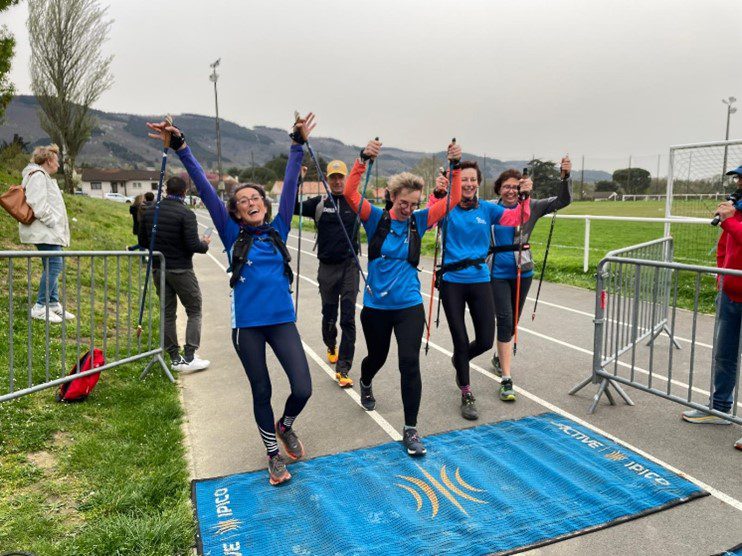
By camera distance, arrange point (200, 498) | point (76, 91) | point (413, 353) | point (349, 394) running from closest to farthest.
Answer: point (200, 498) → point (413, 353) → point (349, 394) → point (76, 91)

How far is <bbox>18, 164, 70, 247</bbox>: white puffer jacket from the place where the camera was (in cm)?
664

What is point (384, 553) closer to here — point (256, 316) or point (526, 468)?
point (526, 468)

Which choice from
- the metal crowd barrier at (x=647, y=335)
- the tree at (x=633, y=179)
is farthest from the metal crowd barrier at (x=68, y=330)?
the tree at (x=633, y=179)

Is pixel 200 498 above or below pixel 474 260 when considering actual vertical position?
below

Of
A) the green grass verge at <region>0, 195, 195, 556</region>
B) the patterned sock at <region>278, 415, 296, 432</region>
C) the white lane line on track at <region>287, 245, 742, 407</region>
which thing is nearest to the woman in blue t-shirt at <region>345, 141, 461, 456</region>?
the patterned sock at <region>278, 415, 296, 432</region>

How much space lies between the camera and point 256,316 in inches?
143

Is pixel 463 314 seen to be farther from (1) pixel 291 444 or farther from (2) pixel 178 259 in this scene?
(2) pixel 178 259

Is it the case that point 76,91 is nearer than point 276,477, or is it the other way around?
point 276,477

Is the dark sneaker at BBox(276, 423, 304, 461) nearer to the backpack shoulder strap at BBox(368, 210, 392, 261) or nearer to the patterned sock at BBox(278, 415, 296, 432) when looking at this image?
the patterned sock at BBox(278, 415, 296, 432)

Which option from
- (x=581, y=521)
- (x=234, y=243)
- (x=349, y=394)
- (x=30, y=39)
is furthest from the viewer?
(x=30, y=39)

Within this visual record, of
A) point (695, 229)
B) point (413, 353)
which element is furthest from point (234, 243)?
point (695, 229)

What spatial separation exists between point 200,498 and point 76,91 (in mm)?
36236

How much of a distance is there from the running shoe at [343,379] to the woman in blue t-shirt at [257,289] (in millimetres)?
1742

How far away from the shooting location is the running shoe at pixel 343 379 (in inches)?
218
